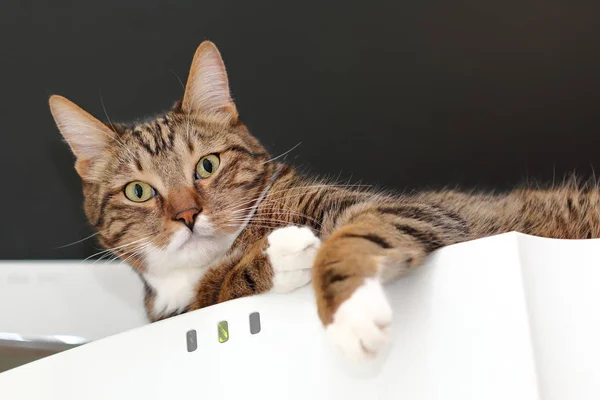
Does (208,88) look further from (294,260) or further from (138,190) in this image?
(294,260)

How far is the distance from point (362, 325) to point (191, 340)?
1.12 feet

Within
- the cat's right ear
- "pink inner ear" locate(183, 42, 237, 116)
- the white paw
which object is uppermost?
"pink inner ear" locate(183, 42, 237, 116)

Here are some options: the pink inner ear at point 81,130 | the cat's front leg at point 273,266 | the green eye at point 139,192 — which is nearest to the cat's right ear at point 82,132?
the pink inner ear at point 81,130

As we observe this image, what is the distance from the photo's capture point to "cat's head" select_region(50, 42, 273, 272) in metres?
1.18

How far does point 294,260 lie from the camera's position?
944mm

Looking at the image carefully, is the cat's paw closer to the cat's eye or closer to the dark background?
the cat's eye

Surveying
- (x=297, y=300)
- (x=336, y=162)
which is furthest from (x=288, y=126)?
(x=297, y=300)

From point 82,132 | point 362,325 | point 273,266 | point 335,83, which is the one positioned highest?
point 335,83

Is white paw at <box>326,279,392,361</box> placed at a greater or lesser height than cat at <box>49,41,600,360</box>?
lesser

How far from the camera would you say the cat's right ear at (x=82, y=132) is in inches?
52.6

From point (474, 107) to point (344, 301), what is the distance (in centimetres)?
92

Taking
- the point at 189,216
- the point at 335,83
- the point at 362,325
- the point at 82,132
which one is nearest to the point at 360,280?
the point at 362,325

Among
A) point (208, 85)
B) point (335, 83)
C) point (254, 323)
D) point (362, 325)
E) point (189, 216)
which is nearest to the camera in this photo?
point (362, 325)

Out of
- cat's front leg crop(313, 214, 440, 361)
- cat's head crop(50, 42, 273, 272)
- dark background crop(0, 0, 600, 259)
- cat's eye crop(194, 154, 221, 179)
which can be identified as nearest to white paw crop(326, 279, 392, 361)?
cat's front leg crop(313, 214, 440, 361)
